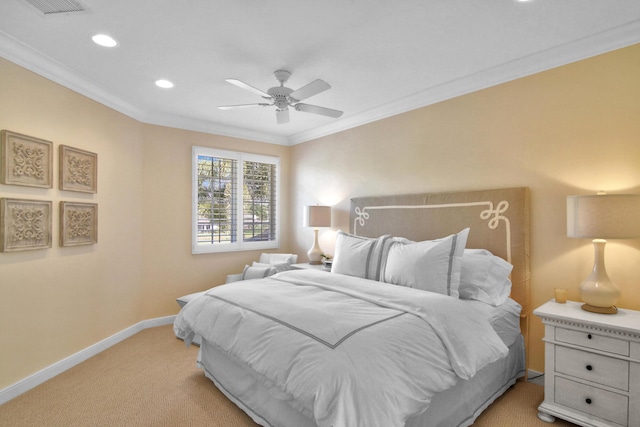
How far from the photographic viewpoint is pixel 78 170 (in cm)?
318

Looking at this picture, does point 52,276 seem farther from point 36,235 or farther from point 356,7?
point 356,7

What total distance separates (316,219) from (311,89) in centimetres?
217

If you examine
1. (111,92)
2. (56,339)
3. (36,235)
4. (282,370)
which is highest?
(111,92)

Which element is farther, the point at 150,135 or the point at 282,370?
the point at 150,135

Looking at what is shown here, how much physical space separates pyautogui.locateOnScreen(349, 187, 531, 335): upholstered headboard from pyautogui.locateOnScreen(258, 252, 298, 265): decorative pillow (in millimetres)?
1277

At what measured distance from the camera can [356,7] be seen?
209cm

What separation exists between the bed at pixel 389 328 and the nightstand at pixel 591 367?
12.5 inches

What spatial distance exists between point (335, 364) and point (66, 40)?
2.94 m

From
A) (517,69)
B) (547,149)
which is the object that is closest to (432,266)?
(547,149)

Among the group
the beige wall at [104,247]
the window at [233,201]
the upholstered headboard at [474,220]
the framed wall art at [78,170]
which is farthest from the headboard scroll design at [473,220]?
the framed wall art at [78,170]

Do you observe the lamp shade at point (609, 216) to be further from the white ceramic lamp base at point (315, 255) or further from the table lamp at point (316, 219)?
the white ceramic lamp base at point (315, 255)

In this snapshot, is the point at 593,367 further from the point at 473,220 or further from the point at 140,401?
the point at 140,401

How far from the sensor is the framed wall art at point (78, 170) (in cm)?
301

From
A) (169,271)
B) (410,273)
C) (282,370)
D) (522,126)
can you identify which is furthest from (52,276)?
(522,126)
